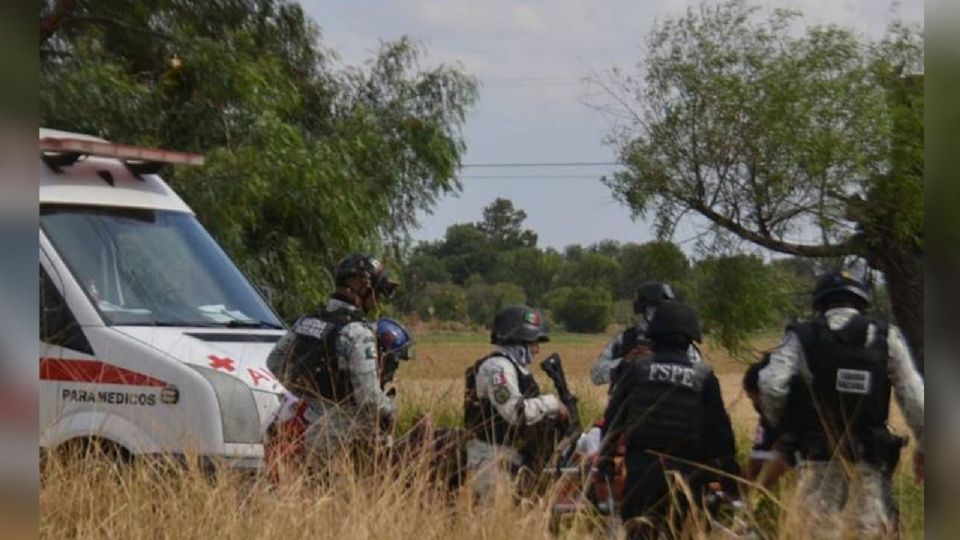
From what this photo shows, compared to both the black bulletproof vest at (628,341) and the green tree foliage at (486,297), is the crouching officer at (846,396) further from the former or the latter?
the green tree foliage at (486,297)

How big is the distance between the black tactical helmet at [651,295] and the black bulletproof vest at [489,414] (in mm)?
942

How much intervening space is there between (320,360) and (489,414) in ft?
2.82

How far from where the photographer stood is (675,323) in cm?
638

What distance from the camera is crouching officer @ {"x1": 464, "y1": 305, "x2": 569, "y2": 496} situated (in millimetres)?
7219

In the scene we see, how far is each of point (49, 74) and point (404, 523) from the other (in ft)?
28.7

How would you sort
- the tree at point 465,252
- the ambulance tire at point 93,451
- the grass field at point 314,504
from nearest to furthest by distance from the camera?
the grass field at point 314,504 < the ambulance tire at point 93,451 < the tree at point 465,252

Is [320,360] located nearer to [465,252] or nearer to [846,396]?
[846,396]

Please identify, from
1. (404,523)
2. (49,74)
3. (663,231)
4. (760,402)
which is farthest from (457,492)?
(49,74)

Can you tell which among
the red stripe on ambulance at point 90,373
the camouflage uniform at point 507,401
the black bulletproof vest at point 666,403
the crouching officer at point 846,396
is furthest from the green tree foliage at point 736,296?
the red stripe on ambulance at point 90,373

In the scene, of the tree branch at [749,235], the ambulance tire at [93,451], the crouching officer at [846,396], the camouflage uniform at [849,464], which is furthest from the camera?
the tree branch at [749,235]

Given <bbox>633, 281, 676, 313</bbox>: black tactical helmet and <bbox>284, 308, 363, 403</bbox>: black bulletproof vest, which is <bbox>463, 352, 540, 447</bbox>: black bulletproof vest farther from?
<bbox>633, 281, 676, 313</bbox>: black tactical helmet

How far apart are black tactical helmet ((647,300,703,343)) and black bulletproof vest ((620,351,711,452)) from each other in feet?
0.34

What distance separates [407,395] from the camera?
26.0 ft

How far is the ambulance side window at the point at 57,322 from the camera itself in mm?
7758
